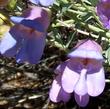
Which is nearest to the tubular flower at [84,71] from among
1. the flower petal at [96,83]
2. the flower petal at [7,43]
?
the flower petal at [96,83]

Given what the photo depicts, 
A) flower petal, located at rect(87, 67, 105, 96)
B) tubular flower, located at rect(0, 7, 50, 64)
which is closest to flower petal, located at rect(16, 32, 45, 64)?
tubular flower, located at rect(0, 7, 50, 64)

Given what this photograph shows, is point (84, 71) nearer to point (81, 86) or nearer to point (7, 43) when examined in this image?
point (81, 86)

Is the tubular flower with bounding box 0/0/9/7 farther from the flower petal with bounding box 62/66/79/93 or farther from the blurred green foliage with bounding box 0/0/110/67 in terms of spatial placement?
the flower petal with bounding box 62/66/79/93

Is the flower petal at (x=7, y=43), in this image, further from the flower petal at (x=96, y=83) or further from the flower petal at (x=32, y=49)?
the flower petal at (x=96, y=83)

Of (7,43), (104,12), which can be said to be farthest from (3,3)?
(104,12)

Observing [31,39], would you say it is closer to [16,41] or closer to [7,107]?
[16,41]

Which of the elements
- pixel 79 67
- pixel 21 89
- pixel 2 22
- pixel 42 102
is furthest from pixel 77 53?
pixel 21 89
